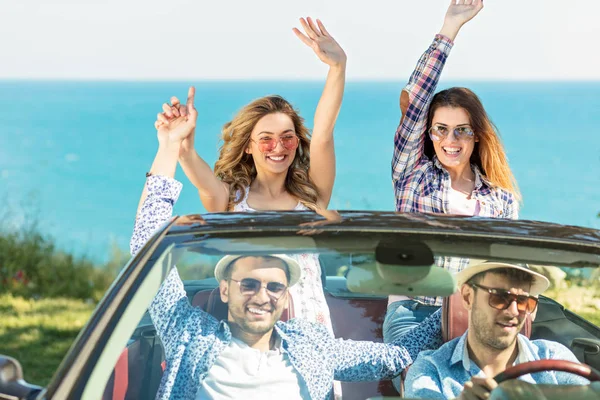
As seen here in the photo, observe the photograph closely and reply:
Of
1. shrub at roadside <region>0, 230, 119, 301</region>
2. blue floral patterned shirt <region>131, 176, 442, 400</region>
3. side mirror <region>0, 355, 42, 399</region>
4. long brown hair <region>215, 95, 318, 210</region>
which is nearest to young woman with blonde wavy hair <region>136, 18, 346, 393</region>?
long brown hair <region>215, 95, 318, 210</region>

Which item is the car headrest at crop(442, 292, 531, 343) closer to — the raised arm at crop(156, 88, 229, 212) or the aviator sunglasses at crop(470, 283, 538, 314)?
the aviator sunglasses at crop(470, 283, 538, 314)

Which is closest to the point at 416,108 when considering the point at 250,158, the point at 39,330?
the point at 250,158

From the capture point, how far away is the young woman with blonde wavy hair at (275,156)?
152 inches

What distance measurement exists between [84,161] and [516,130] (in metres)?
17.6

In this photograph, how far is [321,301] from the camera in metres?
2.73

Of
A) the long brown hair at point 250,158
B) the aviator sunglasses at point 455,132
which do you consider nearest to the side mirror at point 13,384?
the long brown hair at point 250,158

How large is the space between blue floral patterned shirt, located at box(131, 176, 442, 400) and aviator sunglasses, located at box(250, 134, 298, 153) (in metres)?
1.17

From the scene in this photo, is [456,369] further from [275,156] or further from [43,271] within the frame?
[43,271]

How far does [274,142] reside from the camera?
388 centimetres

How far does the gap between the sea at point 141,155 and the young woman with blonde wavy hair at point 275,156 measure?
0.20m

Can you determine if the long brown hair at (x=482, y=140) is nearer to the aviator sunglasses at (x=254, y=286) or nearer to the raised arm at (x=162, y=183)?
the raised arm at (x=162, y=183)

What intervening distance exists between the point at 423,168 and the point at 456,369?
5.69 ft

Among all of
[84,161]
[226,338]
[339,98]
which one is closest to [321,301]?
[226,338]

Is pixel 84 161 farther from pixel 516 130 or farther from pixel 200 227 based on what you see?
pixel 200 227
